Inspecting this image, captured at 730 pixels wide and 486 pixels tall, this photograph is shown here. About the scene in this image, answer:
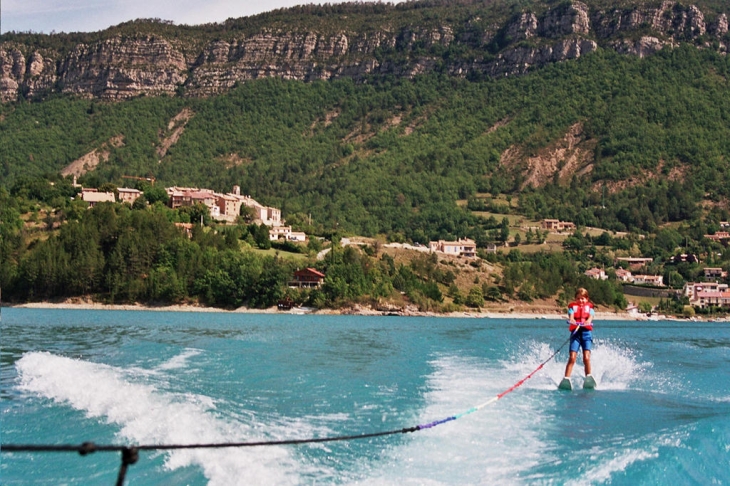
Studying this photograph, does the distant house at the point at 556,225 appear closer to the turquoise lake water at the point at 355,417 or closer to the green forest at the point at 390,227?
the green forest at the point at 390,227

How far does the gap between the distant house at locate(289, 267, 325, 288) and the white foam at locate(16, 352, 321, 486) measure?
6497 centimetres

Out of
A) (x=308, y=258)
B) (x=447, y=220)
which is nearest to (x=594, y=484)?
(x=308, y=258)

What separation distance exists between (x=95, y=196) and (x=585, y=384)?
322ft

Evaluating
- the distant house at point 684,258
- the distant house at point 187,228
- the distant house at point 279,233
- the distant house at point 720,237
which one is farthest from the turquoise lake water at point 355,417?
the distant house at point 720,237

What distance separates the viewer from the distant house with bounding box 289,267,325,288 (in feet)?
289

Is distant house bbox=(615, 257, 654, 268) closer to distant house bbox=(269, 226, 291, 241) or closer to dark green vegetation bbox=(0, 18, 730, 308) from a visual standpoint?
dark green vegetation bbox=(0, 18, 730, 308)

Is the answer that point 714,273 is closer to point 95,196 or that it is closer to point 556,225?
point 556,225

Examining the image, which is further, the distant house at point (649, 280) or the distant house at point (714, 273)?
the distant house at point (714, 273)

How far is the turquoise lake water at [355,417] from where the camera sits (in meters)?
12.2

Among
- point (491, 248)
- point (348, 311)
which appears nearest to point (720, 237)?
point (491, 248)

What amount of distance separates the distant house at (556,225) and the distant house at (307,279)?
260 feet

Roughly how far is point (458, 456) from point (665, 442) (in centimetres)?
314

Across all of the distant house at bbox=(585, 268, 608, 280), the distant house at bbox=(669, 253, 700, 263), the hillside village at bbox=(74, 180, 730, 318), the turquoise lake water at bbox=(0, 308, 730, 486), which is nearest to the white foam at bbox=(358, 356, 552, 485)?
the turquoise lake water at bbox=(0, 308, 730, 486)

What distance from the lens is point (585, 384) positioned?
21375 mm
